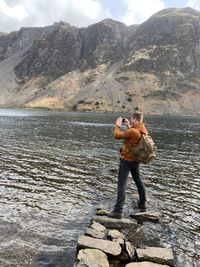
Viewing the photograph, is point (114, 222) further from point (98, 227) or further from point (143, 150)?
point (143, 150)

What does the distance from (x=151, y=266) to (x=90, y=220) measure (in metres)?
5.02

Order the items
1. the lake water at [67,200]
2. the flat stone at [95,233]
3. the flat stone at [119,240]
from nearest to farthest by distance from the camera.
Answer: the flat stone at [119,240], the lake water at [67,200], the flat stone at [95,233]

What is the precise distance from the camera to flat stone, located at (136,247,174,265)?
1141cm

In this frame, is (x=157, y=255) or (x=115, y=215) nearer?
(x=157, y=255)

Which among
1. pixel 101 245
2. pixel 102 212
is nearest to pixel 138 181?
pixel 102 212

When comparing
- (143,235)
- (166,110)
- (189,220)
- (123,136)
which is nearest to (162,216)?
(189,220)

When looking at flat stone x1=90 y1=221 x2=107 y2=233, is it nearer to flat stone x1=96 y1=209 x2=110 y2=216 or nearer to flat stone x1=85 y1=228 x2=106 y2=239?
flat stone x1=85 y1=228 x2=106 y2=239

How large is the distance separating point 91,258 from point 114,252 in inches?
39.7

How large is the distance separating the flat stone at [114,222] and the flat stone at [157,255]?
256 centimetres

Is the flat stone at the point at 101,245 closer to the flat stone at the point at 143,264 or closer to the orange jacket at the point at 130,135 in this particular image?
the flat stone at the point at 143,264

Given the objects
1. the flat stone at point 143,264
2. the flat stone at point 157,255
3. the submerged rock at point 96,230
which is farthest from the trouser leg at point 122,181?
the flat stone at point 143,264

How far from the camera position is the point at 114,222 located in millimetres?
14555

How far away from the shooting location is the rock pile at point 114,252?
11.0 metres

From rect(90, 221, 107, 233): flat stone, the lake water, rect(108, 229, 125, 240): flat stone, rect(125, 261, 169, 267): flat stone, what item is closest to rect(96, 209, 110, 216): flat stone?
the lake water
